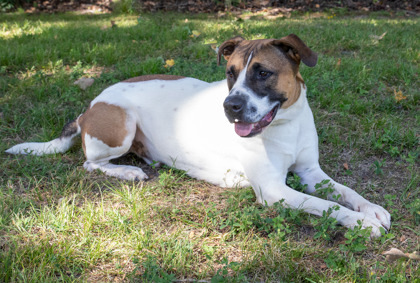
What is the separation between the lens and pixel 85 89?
16.9 feet

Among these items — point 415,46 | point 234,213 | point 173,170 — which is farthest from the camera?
point 415,46

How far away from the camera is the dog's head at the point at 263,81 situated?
2.90 metres

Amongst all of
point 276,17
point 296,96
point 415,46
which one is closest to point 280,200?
point 296,96

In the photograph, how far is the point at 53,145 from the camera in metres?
3.88

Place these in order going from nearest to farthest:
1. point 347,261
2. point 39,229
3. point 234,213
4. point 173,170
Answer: point 347,261 → point 39,229 → point 234,213 → point 173,170

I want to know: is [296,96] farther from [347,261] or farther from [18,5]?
[18,5]

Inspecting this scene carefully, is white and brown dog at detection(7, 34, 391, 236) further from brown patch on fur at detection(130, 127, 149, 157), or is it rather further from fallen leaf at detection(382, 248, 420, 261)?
fallen leaf at detection(382, 248, 420, 261)

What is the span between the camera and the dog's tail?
3811mm

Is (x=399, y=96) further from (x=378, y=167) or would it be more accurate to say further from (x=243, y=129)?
(x=243, y=129)

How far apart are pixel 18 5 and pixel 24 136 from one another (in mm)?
8188

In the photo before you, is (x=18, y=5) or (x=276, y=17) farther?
(x=18, y=5)

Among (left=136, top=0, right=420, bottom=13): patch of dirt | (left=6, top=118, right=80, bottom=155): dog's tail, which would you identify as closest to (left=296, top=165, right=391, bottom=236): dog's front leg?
(left=6, top=118, right=80, bottom=155): dog's tail

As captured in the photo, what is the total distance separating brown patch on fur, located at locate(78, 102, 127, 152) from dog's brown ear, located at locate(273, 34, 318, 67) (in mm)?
1479

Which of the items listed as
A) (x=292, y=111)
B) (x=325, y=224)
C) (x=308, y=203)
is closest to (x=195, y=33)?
(x=292, y=111)
